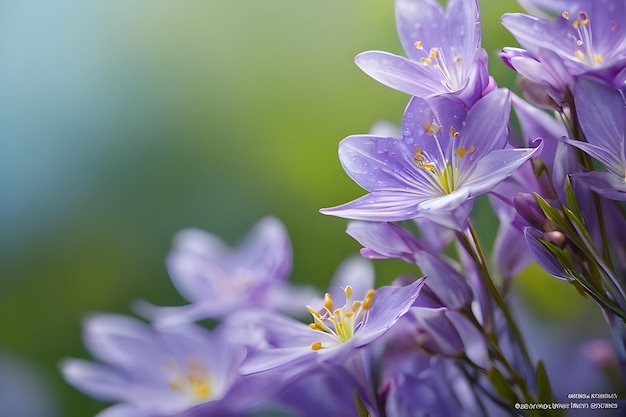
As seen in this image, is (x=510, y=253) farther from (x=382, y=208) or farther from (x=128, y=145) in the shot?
A: (x=128, y=145)

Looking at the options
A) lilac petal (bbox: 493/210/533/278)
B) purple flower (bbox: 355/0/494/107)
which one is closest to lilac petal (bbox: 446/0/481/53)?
purple flower (bbox: 355/0/494/107)

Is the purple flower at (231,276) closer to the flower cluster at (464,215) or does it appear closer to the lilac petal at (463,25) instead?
the flower cluster at (464,215)

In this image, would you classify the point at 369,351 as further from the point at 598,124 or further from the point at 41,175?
the point at 41,175

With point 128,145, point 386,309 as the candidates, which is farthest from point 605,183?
point 128,145

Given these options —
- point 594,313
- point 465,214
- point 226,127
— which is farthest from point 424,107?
point 226,127

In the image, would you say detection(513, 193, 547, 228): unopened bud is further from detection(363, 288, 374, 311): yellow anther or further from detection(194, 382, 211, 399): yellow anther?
detection(194, 382, 211, 399): yellow anther

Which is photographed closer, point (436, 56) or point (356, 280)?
point (436, 56)

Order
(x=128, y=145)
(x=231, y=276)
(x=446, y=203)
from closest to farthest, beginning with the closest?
(x=446, y=203), (x=231, y=276), (x=128, y=145)
